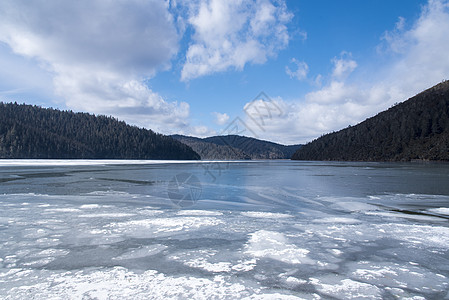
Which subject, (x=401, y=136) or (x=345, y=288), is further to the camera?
(x=401, y=136)

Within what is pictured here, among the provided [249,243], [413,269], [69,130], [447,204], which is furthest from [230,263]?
[69,130]

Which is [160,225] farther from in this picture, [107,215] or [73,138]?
[73,138]

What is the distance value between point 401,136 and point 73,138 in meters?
157

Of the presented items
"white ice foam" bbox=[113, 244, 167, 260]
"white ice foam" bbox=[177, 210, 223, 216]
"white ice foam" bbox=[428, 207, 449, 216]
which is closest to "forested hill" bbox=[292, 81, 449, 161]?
"white ice foam" bbox=[428, 207, 449, 216]

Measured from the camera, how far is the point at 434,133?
111375mm

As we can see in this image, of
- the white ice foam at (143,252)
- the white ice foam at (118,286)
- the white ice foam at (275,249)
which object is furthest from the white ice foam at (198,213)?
the white ice foam at (118,286)

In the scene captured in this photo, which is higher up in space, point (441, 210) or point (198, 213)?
point (441, 210)

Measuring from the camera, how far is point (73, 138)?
117688 mm

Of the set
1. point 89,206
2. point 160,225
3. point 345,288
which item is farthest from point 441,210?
point 89,206

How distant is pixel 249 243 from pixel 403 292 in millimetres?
2431

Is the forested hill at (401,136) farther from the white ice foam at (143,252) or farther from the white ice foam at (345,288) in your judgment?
the white ice foam at (143,252)

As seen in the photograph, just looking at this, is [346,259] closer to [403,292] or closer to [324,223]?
[403,292]

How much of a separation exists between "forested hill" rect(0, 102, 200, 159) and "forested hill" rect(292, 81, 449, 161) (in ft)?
288

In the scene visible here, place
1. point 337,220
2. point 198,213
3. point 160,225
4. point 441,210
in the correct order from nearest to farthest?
point 160,225 → point 337,220 → point 198,213 → point 441,210
